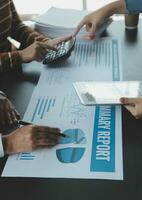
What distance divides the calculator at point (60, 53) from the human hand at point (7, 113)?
0.32 metres

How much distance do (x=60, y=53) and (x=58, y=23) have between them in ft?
0.81

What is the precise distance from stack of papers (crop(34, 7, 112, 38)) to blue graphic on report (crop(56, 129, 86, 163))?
25.2 inches

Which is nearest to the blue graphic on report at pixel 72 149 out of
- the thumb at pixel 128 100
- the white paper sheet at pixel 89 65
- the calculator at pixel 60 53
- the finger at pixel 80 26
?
the thumb at pixel 128 100

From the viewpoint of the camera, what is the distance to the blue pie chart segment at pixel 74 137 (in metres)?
0.80

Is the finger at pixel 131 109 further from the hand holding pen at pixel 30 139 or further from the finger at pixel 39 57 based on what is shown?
the finger at pixel 39 57

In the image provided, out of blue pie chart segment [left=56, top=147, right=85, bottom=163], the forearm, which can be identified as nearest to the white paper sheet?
the forearm

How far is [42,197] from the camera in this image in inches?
26.3

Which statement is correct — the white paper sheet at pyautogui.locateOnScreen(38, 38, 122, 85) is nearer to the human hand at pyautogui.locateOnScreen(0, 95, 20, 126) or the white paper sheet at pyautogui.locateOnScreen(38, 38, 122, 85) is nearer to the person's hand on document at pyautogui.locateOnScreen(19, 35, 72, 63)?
the person's hand on document at pyautogui.locateOnScreen(19, 35, 72, 63)

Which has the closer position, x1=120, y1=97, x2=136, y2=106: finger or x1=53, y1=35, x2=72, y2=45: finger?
x1=120, y1=97, x2=136, y2=106: finger

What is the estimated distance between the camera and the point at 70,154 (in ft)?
2.50

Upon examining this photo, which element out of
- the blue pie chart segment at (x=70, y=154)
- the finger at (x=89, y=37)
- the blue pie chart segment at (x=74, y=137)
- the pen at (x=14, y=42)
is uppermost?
the blue pie chart segment at (x=70, y=154)

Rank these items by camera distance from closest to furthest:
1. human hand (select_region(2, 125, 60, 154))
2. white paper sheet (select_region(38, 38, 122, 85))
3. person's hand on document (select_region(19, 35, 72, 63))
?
human hand (select_region(2, 125, 60, 154)) → white paper sheet (select_region(38, 38, 122, 85)) → person's hand on document (select_region(19, 35, 72, 63))

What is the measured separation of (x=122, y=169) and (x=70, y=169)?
0.36ft

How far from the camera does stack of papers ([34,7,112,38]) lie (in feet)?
4.53
